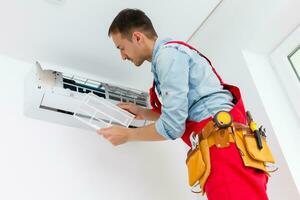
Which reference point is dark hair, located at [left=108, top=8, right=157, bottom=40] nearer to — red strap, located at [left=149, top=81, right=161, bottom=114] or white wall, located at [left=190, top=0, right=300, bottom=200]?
red strap, located at [left=149, top=81, right=161, bottom=114]

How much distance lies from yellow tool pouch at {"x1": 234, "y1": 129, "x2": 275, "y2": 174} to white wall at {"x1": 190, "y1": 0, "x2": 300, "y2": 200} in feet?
1.16

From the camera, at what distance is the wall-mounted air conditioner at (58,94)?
139cm

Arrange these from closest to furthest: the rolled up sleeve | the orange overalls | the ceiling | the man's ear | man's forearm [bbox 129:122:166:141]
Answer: the orange overalls < the rolled up sleeve < man's forearm [bbox 129:122:166:141] < the man's ear < the ceiling

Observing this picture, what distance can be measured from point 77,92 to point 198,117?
1.80ft

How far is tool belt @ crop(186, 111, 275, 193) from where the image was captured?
1.03 meters

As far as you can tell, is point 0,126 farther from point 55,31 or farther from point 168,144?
point 168,144

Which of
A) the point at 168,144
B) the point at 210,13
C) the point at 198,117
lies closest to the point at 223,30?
the point at 210,13

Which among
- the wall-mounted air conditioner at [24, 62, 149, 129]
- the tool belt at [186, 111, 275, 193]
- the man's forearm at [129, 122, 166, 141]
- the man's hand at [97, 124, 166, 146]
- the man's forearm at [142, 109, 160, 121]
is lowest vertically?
the tool belt at [186, 111, 275, 193]

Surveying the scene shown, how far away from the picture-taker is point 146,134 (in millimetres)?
1250

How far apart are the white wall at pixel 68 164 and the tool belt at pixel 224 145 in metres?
0.51

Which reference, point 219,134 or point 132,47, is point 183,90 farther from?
point 132,47

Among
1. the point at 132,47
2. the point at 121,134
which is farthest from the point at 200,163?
the point at 132,47

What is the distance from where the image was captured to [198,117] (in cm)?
114

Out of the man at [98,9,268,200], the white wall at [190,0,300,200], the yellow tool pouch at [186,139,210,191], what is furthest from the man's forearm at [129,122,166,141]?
the white wall at [190,0,300,200]
